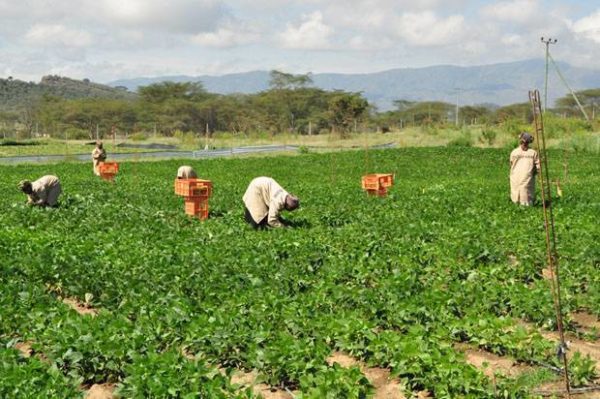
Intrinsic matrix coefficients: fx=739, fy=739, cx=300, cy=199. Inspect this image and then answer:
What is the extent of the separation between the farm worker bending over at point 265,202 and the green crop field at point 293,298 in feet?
1.42

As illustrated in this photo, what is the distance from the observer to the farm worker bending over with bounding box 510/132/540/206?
1439 cm

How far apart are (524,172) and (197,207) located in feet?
21.0

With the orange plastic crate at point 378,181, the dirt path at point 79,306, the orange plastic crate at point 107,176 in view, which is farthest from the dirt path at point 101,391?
the orange plastic crate at point 107,176

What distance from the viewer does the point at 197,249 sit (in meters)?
10.2

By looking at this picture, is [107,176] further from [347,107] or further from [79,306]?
[347,107]

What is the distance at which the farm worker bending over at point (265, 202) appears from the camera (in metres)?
12.2

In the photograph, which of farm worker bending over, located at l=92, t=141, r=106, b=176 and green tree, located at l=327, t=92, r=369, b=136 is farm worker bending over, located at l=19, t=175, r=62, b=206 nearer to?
farm worker bending over, located at l=92, t=141, r=106, b=176

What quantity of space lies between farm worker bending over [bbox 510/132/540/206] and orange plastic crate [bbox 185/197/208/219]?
6123mm

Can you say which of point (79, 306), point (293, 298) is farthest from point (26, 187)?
point (293, 298)

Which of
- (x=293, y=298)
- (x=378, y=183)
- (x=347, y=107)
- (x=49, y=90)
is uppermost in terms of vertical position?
(x=49, y=90)

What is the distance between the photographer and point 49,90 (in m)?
158

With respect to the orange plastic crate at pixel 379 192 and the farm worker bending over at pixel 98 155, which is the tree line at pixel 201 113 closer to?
the farm worker bending over at pixel 98 155

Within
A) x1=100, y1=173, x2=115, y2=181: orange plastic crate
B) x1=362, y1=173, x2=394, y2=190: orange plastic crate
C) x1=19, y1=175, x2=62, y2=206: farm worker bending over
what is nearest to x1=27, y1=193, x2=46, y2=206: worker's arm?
x1=19, y1=175, x2=62, y2=206: farm worker bending over

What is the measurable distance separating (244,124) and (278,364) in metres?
81.4
